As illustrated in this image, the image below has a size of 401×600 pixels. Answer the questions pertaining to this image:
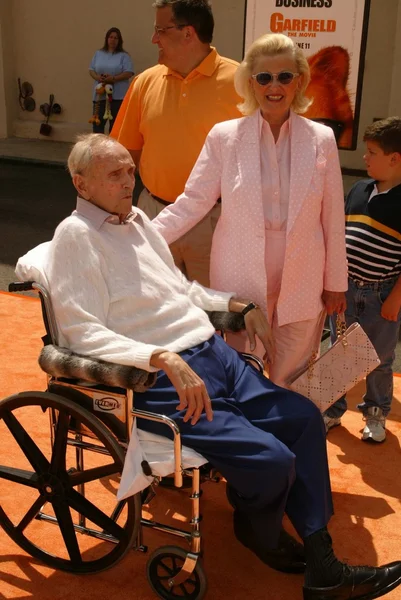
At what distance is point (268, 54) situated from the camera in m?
3.19

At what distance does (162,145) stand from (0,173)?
8.37 meters

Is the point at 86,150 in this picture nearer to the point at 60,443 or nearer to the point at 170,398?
the point at 170,398

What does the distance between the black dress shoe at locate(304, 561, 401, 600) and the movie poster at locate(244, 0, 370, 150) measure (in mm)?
3523

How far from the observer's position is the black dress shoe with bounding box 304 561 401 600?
2.71 meters

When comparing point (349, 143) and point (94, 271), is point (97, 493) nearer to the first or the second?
point (94, 271)

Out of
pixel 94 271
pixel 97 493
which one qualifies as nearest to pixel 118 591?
pixel 97 493

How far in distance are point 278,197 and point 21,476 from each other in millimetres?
1427

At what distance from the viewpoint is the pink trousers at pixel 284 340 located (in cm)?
339

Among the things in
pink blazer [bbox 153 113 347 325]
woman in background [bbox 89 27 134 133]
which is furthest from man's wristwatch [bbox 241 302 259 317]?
woman in background [bbox 89 27 134 133]

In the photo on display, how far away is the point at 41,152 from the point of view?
13.1 meters

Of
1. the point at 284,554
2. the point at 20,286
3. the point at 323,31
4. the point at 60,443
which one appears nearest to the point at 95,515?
the point at 60,443

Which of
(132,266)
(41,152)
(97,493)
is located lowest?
(41,152)

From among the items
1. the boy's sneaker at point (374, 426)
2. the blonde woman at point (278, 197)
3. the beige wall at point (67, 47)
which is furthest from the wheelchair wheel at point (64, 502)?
the beige wall at point (67, 47)

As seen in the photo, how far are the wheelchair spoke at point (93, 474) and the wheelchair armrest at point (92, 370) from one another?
0.29 metres
